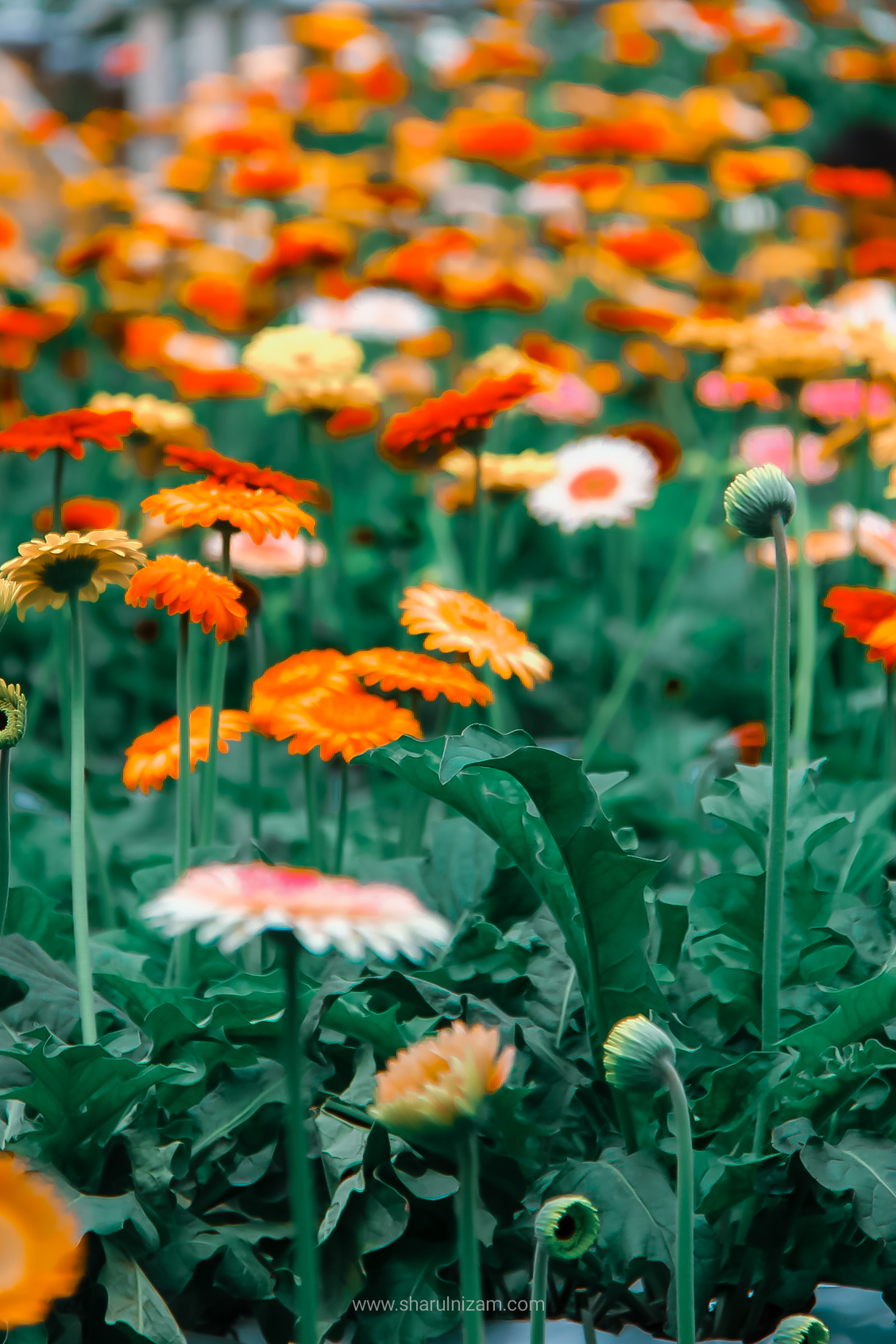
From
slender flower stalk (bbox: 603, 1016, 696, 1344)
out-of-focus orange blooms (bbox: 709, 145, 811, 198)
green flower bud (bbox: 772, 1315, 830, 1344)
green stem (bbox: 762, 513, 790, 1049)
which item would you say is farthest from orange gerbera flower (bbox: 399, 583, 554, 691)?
out-of-focus orange blooms (bbox: 709, 145, 811, 198)

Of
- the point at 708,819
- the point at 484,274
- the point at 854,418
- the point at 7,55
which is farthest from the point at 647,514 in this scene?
the point at 7,55

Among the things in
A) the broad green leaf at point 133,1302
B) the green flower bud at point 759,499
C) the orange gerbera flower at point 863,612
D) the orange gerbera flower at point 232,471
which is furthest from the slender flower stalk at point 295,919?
the orange gerbera flower at point 863,612

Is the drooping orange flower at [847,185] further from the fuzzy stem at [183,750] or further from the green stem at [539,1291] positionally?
the green stem at [539,1291]

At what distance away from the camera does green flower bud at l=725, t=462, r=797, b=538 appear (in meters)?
0.75

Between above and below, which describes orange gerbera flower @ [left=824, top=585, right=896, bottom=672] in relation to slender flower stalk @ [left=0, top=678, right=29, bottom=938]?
below

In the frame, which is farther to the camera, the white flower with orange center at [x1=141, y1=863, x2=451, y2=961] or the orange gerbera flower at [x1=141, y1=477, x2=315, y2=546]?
the orange gerbera flower at [x1=141, y1=477, x2=315, y2=546]

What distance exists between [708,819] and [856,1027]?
1.78ft

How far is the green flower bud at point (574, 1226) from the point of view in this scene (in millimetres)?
637

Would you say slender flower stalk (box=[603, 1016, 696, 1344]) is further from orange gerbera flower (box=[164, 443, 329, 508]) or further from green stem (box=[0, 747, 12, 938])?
orange gerbera flower (box=[164, 443, 329, 508])

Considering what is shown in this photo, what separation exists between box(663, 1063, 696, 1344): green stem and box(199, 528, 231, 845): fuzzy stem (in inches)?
18.5

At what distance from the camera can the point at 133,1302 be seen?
2.54 ft

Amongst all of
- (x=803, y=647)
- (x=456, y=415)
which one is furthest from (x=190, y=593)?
(x=803, y=647)

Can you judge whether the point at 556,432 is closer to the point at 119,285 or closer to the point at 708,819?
the point at 119,285

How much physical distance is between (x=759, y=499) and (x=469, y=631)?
332 mm
